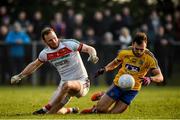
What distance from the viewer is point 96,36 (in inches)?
1060

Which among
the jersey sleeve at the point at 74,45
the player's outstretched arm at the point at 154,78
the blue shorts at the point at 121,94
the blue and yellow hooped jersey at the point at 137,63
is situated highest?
the jersey sleeve at the point at 74,45

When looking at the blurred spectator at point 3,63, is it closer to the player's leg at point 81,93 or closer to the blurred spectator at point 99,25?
the blurred spectator at point 99,25

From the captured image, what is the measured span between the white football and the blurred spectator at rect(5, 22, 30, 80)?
10901mm

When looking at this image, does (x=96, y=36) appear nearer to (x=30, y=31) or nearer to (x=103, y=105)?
(x=30, y=31)

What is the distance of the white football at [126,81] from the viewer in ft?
48.5

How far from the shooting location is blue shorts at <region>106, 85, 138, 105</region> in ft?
50.8

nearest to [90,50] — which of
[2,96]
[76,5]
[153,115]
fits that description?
[153,115]

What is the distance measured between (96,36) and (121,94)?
37.6 ft

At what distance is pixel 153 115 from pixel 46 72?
11193 millimetres

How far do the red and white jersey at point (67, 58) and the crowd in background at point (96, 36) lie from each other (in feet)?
32.4

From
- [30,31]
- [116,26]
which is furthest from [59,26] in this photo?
[116,26]

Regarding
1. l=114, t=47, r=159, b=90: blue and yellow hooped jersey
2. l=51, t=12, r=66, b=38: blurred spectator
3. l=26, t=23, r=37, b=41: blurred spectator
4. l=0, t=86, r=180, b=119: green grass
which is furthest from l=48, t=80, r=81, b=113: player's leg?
l=26, t=23, r=37, b=41: blurred spectator

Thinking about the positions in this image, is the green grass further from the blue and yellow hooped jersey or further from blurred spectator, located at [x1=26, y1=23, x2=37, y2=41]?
blurred spectator, located at [x1=26, y1=23, x2=37, y2=41]

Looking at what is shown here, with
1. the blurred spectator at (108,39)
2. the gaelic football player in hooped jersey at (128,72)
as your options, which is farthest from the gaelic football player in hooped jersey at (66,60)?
the blurred spectator at (108,39)
